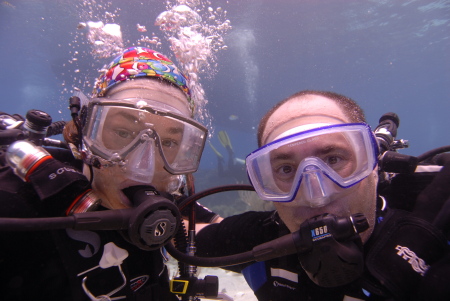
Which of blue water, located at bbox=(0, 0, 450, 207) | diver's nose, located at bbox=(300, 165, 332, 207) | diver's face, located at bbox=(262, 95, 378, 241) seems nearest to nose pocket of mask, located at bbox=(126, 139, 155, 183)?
diver's face, located at bbox=(262, 95, 378, 241)

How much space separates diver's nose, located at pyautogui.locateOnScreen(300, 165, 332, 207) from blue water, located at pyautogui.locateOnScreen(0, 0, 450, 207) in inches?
690

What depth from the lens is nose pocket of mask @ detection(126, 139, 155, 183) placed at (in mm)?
2113

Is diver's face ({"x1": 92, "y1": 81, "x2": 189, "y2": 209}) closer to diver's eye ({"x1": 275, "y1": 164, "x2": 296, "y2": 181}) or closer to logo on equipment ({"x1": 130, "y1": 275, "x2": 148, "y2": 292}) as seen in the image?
logo on equipment ({"x1": 130, "y1": 275, "x2": 148, "y2": 292})

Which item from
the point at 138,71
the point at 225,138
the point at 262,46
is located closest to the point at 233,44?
the point at 262,46

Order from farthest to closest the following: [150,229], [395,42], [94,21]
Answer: [395,42]
[94,21]
[150,229]

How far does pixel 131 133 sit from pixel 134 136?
4cm

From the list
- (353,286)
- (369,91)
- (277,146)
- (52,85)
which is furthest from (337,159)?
(369,91)

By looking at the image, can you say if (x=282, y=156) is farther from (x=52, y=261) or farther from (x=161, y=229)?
(x=52, y=261)

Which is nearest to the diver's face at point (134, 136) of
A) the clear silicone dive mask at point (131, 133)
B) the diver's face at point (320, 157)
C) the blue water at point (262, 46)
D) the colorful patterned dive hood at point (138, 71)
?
the clear silicone dive mask at point (131, 133)

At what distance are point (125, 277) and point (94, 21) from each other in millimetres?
23535

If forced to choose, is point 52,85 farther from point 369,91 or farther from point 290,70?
point 369,91

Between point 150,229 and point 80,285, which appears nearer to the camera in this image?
point 150,229

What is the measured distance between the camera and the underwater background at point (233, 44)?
57.3 ft

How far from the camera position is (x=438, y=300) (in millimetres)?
1247
